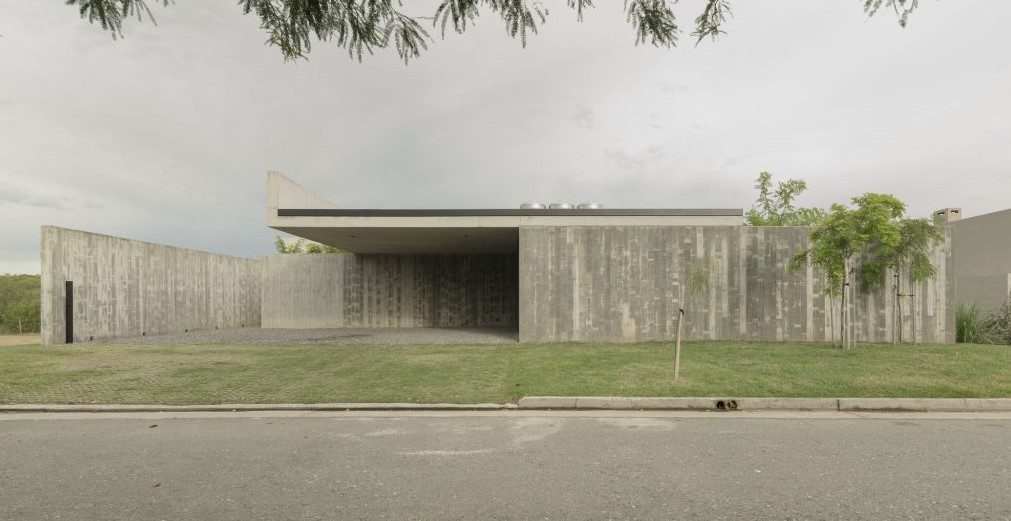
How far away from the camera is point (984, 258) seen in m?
20.3

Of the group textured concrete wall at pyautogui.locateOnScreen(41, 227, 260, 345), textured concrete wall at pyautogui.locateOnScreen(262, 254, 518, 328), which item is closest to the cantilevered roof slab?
textured concrete wall at pyautogui.locateOnScreen(262, 254, 518, 328)

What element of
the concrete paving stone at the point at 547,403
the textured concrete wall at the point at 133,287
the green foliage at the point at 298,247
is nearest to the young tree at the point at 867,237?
the concrete paving stone at the point at 547,403

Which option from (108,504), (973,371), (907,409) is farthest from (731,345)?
(108,504)

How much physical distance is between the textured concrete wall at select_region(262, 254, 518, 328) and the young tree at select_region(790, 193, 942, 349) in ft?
45.9

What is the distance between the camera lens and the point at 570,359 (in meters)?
11.2

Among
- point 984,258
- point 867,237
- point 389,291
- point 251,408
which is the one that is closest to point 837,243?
point 867,237

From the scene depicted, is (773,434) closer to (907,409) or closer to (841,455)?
(841,455)

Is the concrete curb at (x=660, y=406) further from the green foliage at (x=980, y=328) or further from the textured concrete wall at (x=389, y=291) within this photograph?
the textured concrete wall at (x=389, y=291)

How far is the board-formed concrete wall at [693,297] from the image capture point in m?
14.5

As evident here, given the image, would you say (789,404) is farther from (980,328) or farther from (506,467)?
(980,328)

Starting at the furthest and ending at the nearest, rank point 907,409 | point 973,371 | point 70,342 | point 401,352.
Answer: point 70,342 < point 401,352 < point 973,371 < point 907,409

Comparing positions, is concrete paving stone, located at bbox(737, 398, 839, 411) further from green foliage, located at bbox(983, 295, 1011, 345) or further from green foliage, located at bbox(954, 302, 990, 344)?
green foliage, located at bbox(983, 295, 1011, 345)

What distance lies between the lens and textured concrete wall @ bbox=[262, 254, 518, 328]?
23203 mm

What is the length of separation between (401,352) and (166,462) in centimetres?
800
